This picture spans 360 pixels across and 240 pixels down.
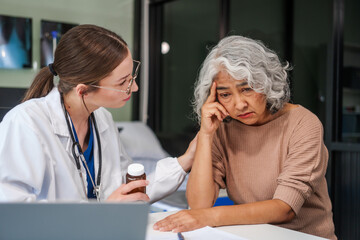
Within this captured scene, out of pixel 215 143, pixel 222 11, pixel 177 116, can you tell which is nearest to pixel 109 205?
pixel 215 143

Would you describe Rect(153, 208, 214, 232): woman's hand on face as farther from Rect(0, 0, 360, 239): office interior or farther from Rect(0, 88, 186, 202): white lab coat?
Rect(0, 0, 360, 239): office interior

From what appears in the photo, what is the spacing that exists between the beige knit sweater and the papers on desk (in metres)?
0.30

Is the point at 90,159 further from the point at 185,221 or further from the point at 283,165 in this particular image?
the point at 283,165

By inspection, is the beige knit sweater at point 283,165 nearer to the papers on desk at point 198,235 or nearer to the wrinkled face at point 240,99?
the wrinkled face at point 240,99

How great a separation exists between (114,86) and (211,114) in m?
0.39

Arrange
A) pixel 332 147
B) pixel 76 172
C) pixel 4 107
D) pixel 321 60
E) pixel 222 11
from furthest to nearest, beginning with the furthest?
pixel 222 11 < pixel 321 60 < pixel 332 147 < pixel 4 107 < pixel 76 172

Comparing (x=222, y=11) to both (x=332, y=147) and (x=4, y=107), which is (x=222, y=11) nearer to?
(x=332, y=147)

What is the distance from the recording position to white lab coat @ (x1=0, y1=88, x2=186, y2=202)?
3.96 feet

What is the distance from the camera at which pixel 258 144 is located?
4.98ft

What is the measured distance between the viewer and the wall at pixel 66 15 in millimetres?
3670

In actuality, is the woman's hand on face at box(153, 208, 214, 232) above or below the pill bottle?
below

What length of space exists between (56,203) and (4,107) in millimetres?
1320

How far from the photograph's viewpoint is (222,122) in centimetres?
167

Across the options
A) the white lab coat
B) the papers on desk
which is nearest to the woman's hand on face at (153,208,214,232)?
the papers on desk
